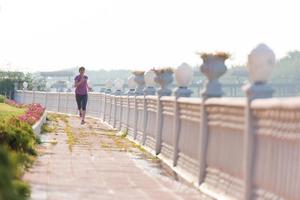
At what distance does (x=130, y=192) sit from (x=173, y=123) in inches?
153

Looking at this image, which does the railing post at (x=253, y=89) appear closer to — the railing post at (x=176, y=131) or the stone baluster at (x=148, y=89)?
the railing post at (x=176, y=131)

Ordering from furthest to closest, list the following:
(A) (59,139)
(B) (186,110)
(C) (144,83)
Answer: (C) (144,83) < (A) (59,139) < (B) (186,110)

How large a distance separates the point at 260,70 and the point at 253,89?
20 cm

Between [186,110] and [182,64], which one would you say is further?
[182,64]

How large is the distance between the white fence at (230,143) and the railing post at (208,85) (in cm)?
2

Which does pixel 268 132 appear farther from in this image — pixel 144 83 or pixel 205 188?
pixel 144 83

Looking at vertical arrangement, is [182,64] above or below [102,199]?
above

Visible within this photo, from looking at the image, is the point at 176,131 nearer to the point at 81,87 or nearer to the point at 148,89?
the point at 148,89

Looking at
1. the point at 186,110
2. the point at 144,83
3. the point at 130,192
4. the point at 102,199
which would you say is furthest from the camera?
the point at 144,83

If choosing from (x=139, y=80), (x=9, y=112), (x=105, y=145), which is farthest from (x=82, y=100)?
(x=105, y=145)

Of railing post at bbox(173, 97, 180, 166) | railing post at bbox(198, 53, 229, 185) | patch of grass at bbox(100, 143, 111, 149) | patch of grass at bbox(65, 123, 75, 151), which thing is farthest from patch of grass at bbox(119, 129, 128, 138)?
railing post at bbox(198, 53, 229, 185)

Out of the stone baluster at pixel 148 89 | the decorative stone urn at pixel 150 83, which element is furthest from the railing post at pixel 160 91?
the decorative stone urn at pixel 150 83

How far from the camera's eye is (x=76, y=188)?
10.6 meters

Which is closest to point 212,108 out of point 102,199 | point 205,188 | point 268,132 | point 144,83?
point 205,188
